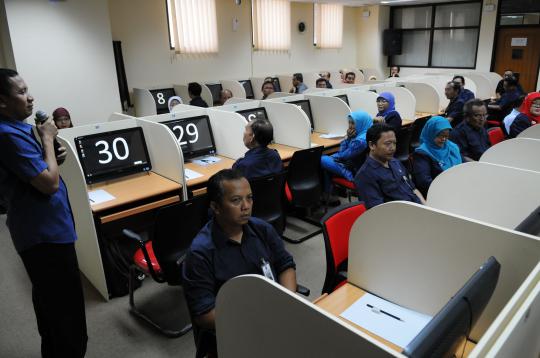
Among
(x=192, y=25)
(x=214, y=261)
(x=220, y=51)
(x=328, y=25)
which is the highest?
(x=328, y=25)

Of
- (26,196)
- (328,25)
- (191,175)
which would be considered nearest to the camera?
(26,196)

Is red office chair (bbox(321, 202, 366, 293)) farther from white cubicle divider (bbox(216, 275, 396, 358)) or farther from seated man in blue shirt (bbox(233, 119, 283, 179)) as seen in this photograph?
seated man in blue shirt (bbox(233, 119, 283, 179))

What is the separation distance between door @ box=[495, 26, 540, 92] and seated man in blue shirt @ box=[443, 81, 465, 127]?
3.76 metres

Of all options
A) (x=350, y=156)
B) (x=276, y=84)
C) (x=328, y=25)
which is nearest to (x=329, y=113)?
(x=350, y=156)

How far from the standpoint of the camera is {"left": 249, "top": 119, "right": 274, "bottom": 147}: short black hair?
283cm

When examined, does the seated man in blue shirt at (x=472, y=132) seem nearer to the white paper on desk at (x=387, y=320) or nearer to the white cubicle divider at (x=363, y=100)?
the white cubicle divider at (x=363, y=100)

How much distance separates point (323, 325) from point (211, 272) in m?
0.63

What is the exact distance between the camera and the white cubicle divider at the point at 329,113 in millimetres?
4363

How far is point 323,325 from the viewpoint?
931 millimetres

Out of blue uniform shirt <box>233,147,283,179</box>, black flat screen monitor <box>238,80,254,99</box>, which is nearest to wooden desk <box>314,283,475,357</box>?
blue uniform shirt <box>233,147,283,179</box>

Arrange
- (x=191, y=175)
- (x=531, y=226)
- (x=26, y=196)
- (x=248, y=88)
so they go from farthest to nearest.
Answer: (x=248, y=88) → (x=191, y=175) → (x=26, y=196) → (x=531, y=226)

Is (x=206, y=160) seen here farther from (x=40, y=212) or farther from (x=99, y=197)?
(x=40, y=212)

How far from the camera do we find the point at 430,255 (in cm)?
147

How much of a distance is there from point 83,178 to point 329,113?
Result: 2.81 m
